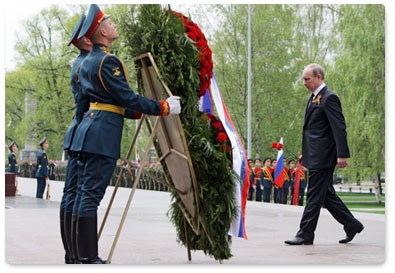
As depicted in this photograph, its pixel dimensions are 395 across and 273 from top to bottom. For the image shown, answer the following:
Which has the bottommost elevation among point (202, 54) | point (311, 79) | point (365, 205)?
point (365, 205)

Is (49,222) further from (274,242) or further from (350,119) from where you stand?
(350,119)

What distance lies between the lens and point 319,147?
8.07 metres

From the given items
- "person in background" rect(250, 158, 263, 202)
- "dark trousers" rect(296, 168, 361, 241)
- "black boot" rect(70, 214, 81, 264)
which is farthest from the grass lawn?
"black boot" rect(70, 214, 81, 264)

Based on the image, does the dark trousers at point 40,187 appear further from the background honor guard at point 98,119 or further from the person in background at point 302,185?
the background honor guard at point 98,119

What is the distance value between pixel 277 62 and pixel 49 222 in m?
21.4

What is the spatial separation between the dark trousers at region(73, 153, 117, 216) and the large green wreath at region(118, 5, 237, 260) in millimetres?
749

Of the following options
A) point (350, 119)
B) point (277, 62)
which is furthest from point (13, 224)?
point (277, 62)

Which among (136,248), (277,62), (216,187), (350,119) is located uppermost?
(277,62)

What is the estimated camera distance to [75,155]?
20.6ft

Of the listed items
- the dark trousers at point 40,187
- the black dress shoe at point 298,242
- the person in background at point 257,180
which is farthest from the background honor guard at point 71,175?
the person in background at point 257,180

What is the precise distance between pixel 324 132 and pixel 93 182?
3008mm

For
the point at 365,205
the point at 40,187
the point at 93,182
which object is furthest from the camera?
the point at 365,205

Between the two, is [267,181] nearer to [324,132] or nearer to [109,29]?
[324,132]

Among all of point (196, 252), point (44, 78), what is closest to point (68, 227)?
point (196, 252)
